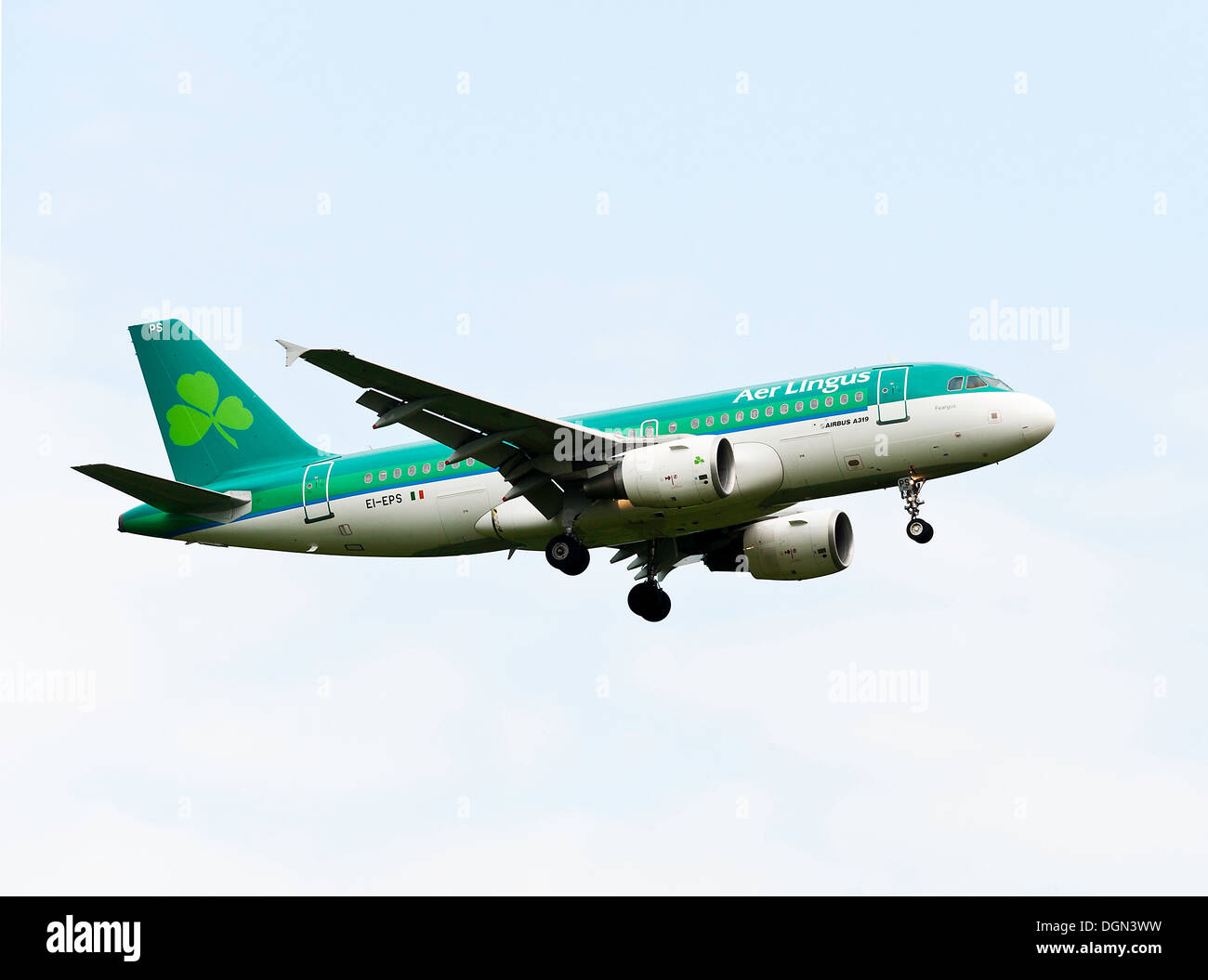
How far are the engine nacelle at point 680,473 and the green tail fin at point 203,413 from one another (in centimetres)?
1041

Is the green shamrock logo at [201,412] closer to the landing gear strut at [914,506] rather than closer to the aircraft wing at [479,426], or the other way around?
the aircraft wing at [479,426]

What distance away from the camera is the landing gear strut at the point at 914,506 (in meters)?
37.0

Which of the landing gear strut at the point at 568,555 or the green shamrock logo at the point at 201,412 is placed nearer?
the landing gear strut at the point at 568,555

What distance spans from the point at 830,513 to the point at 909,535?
464 centimetres

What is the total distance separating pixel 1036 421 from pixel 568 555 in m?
11.2

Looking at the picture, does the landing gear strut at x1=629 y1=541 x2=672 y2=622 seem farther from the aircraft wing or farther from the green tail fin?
the green tail fin

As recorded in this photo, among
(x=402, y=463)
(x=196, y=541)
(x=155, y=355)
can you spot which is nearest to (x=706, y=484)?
(x=402, y=463)

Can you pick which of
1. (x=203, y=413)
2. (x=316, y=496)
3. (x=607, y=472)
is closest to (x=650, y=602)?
(x=607, y=472)

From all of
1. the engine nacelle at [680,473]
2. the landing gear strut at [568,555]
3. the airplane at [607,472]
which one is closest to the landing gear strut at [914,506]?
the airplane at [607,472]

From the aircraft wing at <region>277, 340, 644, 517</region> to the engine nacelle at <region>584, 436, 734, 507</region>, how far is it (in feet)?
4.48

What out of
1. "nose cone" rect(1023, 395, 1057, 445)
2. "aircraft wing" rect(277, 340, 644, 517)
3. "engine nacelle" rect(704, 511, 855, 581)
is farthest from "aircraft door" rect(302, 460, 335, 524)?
"nose cone" rect(1023, 395, 1057, 445)

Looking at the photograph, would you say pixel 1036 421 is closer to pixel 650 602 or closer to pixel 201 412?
pixel 650 602

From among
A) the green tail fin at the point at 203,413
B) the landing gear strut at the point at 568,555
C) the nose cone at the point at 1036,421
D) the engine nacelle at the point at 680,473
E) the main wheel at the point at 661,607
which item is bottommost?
the main wheel at the point at 661,607

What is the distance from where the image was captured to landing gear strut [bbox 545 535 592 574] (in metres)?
39.0
